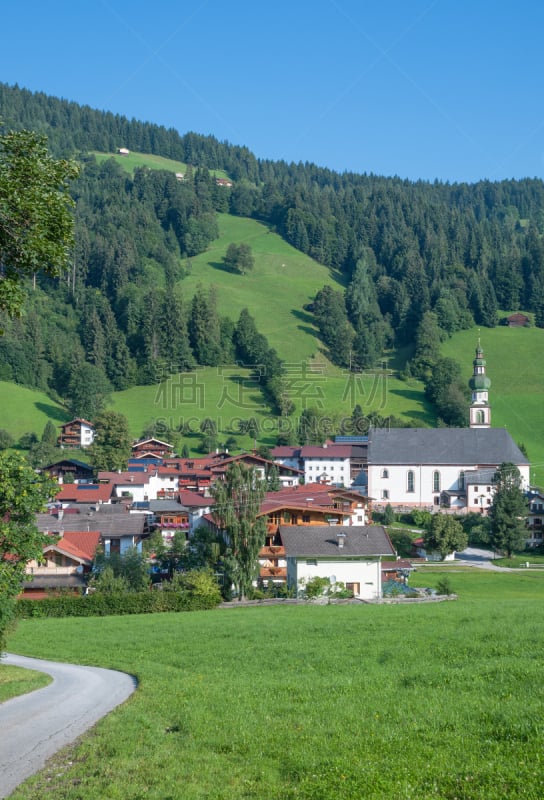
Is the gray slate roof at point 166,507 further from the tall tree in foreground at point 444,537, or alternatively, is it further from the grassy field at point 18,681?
the grassy field at point 18,681

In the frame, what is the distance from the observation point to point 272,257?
199 meters

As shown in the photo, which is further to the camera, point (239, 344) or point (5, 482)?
point (239, 344)

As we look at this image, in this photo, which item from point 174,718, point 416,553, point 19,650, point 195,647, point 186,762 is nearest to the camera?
point 186,762

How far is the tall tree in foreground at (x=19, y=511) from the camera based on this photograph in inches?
665

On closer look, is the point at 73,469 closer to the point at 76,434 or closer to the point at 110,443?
the point at 110,443

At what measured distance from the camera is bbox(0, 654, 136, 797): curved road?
12062mm

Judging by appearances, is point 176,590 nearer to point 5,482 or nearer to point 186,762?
point 5,482

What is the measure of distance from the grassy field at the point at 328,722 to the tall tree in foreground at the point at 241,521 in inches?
773


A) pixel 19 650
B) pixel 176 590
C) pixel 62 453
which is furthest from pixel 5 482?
pixel 62 453

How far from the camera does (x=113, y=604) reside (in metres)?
41.0

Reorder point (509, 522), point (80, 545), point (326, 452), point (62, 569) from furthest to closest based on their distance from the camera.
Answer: point (326, 452), point (509, 522), point (80, 545), point (62, 569)

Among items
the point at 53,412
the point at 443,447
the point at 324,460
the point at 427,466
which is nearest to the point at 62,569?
the point at 427,466

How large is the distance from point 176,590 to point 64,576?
958 cm

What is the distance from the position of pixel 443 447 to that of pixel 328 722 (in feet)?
297
